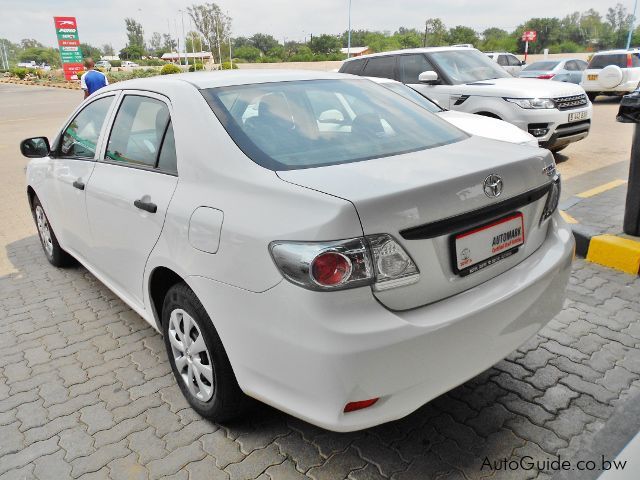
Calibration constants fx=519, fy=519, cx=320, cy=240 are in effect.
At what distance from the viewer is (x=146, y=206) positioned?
2553 millimetres

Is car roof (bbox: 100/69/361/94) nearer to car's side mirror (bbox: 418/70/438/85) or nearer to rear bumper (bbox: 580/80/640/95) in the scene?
car's side mirror (bbox: 418/70/438/85)

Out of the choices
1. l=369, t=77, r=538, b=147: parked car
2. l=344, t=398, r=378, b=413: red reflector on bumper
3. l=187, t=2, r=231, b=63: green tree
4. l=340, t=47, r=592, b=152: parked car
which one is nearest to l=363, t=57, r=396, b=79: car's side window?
l=340, t=47, r=592, b=152: parked car

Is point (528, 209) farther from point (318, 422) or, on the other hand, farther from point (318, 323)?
point (318, 422)

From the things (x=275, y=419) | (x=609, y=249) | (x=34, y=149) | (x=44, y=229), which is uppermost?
(x=34, y=149)

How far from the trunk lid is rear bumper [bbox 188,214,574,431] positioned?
0.26ft

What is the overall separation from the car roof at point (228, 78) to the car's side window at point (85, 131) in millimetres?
287

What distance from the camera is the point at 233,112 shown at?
244 centimetres

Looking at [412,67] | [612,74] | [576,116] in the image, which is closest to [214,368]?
[576,116]

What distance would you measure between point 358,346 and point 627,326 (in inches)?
94.6

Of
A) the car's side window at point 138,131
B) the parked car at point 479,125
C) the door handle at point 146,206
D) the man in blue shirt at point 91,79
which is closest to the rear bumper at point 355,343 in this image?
the door handle at point 146,206

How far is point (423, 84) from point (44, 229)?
19.8 ft

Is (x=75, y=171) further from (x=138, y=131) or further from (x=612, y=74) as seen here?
(x=612, y=74)

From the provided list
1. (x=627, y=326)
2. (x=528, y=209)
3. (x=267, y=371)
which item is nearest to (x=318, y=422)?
(x=267, y=371)

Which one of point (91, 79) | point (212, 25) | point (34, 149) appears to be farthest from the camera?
point (212, 25)
